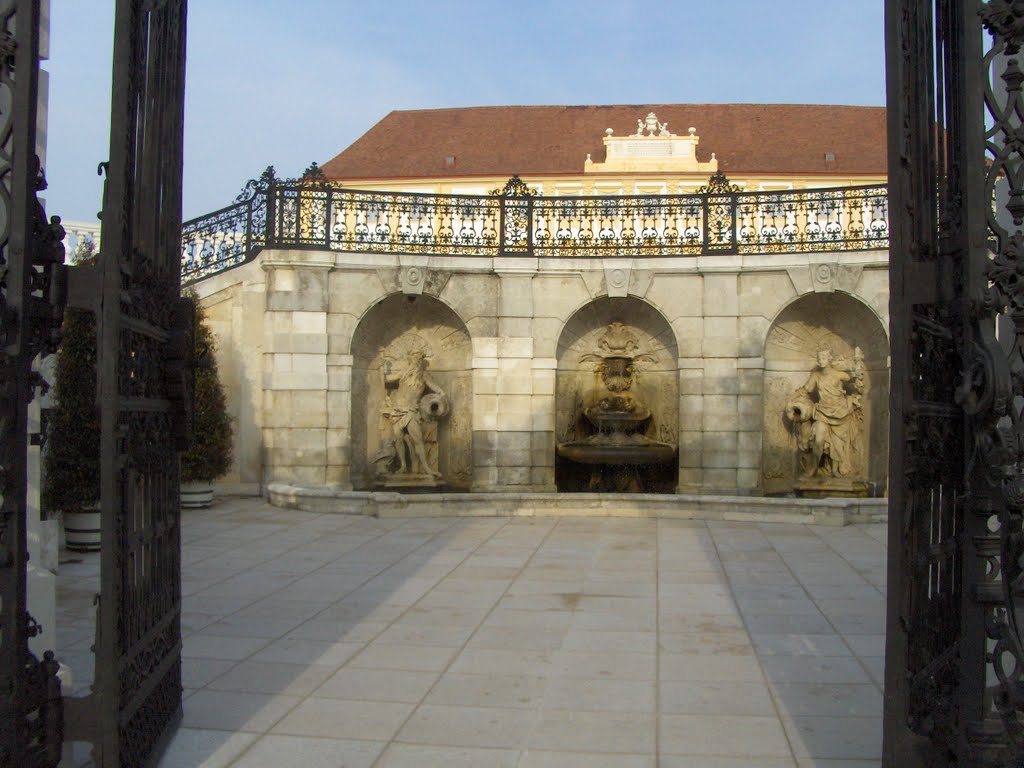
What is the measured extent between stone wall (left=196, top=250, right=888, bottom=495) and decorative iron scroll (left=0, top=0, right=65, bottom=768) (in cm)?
1142

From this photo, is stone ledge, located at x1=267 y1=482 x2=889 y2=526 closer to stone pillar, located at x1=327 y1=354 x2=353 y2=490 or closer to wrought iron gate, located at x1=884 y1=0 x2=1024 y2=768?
stone pillar, located at x1=327 y1=354 x2=353 y2=490

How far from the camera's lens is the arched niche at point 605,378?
52.2 feet

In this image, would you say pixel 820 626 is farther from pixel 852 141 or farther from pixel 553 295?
pixel 852 141

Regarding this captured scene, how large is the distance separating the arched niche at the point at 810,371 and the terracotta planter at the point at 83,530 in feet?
32.2

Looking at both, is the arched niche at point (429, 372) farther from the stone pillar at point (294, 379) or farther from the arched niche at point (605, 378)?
the arched niche at point (605, 378)

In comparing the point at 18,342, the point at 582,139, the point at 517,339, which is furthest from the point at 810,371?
the point at 582,139

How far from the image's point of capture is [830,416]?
14.9 metres

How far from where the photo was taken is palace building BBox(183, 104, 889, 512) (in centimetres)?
1495

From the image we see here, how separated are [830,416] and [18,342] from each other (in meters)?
13.2

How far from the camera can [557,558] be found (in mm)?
9680

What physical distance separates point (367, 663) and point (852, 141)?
50575mm

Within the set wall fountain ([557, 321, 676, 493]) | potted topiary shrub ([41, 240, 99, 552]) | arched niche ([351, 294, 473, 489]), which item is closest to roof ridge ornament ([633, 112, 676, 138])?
wall fountain ([557, 321, 676, 493])

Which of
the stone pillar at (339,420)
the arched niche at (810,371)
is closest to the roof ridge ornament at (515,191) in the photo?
the stone pillar at (339,420)

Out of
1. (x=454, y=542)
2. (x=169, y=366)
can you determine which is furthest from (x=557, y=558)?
(x=169, y=366)
